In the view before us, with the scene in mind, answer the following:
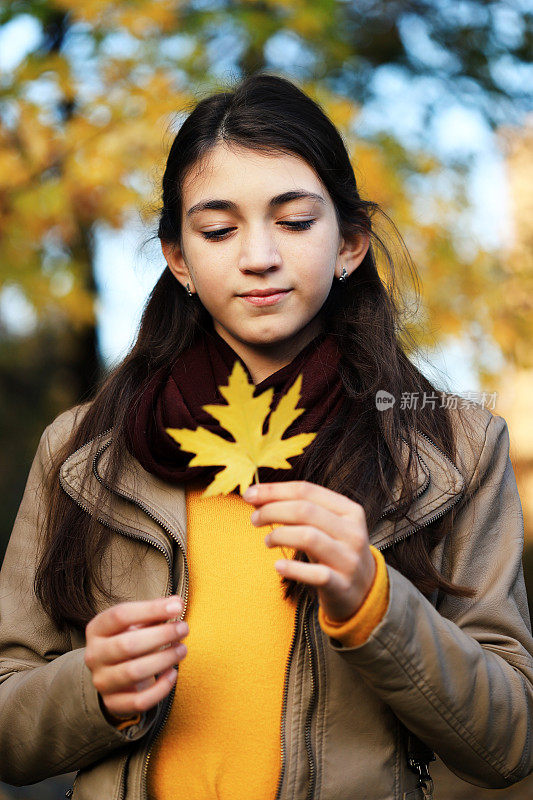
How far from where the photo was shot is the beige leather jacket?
1.60m

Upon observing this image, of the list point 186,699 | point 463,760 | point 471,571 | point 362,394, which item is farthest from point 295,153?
point 463,760

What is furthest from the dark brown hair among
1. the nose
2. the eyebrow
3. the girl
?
the nose

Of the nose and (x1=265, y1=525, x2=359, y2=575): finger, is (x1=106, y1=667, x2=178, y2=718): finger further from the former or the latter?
the nose

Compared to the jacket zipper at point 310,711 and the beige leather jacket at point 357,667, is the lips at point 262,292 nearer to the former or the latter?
the beige leather jacket at point 357,667

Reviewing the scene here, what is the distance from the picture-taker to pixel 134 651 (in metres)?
1.46

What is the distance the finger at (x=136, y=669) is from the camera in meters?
1.47

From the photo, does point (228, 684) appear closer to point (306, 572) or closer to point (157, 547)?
point (157, 547)

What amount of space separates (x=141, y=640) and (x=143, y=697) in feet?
0.41

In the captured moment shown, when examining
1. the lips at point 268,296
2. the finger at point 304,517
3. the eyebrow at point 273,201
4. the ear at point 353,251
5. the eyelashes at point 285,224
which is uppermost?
the eyebrow at point 273,201

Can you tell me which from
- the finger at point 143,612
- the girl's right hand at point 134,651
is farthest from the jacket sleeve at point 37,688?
the finger at point 143,612

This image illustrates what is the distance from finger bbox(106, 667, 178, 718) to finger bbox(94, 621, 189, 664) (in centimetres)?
8

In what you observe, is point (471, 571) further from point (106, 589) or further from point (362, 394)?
point (106, 589)

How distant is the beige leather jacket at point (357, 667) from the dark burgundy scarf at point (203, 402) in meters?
0.07

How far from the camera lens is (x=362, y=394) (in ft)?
6.48
